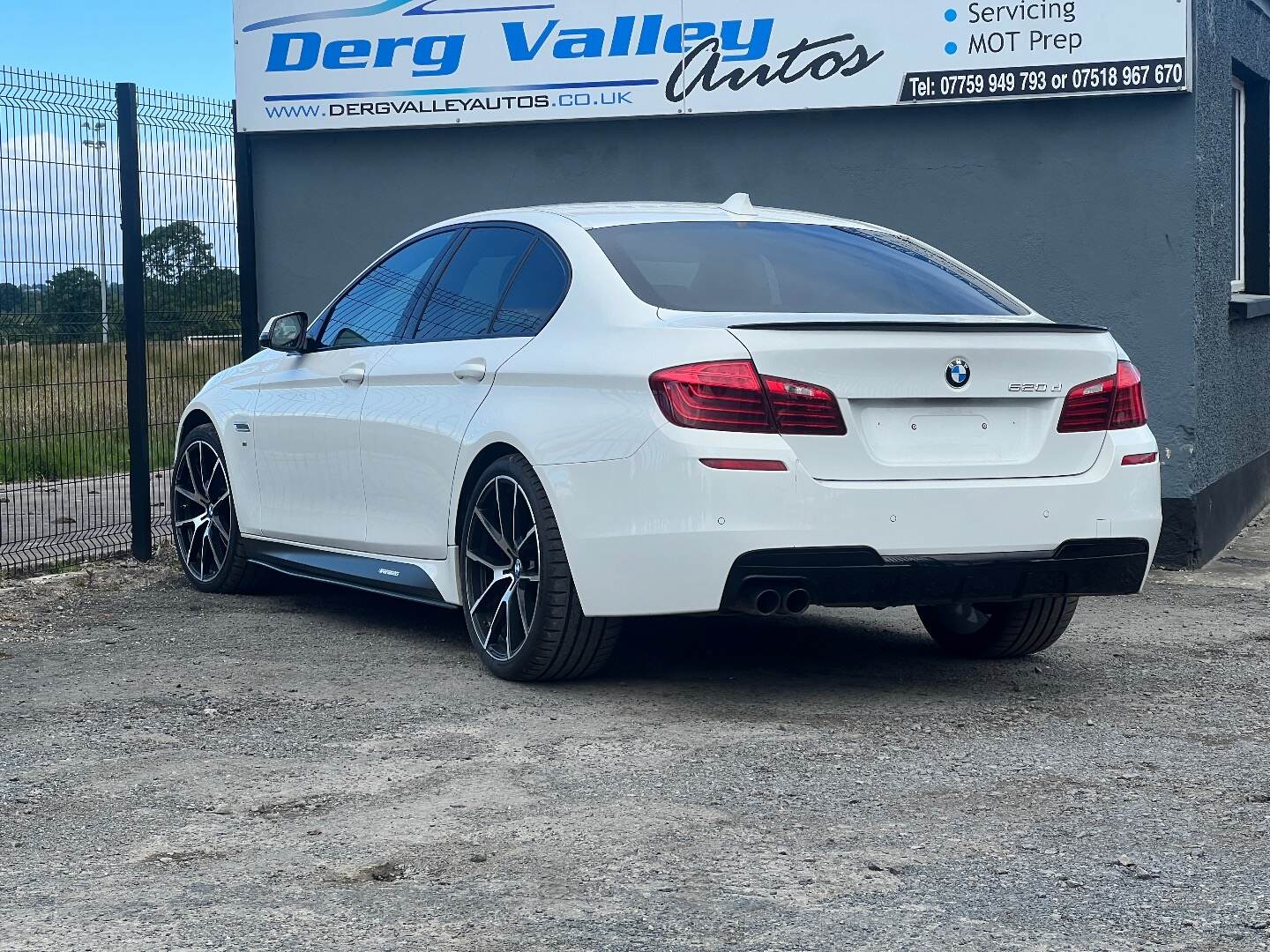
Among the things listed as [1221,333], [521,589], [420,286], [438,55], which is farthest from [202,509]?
[1221,333]

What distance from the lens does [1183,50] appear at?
909cm

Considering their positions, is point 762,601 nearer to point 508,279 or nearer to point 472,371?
point 472,371

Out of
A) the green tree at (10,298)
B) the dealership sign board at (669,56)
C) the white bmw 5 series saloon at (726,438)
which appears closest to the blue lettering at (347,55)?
the dealership sign board at (669,56)

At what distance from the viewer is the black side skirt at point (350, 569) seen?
21.5ft

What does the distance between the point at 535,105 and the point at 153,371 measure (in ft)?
8.88

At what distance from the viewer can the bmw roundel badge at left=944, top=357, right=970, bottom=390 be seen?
5422mm

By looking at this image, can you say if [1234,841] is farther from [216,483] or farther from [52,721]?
[216,483]

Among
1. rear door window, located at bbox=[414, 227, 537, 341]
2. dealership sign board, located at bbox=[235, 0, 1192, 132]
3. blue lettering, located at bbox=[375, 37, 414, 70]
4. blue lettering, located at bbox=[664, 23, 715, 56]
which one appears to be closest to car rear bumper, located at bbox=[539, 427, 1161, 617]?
rear door window, located at bbox=[414, 227, 537, 341]

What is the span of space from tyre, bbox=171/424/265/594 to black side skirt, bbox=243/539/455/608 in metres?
0.17

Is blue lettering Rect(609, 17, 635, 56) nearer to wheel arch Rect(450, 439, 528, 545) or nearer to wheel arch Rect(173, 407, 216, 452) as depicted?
wheel arch Rect(173, 407, 216, 452)

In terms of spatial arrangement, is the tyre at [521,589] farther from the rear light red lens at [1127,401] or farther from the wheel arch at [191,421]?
the wheel arch at [191,421]

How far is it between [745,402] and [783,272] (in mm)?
969

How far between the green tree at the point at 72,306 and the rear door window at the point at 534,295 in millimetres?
3400

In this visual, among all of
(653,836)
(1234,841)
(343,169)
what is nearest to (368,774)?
(653,836)
